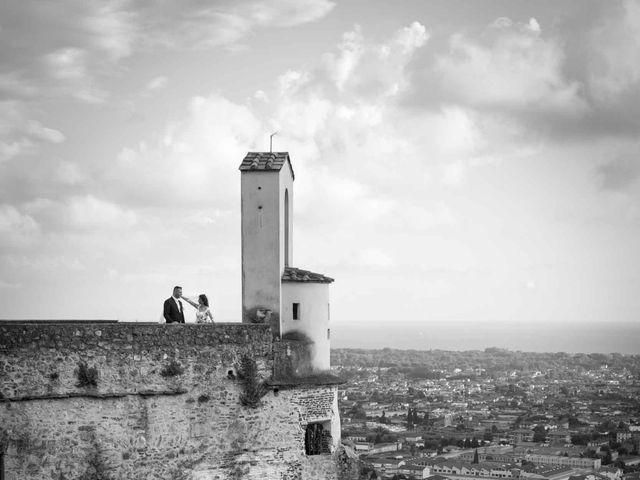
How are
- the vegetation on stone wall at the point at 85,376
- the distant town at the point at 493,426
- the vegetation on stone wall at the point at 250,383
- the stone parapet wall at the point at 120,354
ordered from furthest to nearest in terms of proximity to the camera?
the distant town at the point at 493,426 < the vegetation on stone wall at the point at 250,383 < the vegetation on stone wall at the point at 85,376 < the stone parapet wall at the point at 120,354

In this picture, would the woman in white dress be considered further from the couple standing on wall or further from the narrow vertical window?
the narrow vertical window

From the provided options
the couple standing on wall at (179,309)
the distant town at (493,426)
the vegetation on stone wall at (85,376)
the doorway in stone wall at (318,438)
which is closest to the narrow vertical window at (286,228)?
the couple standing on wall at (179,309)

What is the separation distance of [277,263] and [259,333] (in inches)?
53.6

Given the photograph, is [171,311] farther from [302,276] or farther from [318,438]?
[318,438]

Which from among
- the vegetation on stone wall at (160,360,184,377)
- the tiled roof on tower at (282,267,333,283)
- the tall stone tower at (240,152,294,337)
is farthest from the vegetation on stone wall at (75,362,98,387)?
the tiled roof on tower at (282,267,333,283)

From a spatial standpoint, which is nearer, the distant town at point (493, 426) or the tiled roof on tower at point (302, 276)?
the tiled roof on tower at point (302, 276)

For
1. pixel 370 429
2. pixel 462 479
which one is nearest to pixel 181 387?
pixel 462 479

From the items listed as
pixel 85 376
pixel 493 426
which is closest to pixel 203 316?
Answer: pixel 85 376

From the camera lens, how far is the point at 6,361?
49.0ft

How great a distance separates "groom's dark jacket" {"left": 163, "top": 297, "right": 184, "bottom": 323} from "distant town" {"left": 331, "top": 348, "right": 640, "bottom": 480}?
57.9 m

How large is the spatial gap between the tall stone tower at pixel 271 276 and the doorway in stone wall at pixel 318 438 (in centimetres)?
104

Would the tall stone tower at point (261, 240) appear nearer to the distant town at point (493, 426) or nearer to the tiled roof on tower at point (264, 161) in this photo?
the tiled roof on tower at point (264, 161)

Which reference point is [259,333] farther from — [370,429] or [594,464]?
[370,429]

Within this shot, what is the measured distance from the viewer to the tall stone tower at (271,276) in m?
17.2
